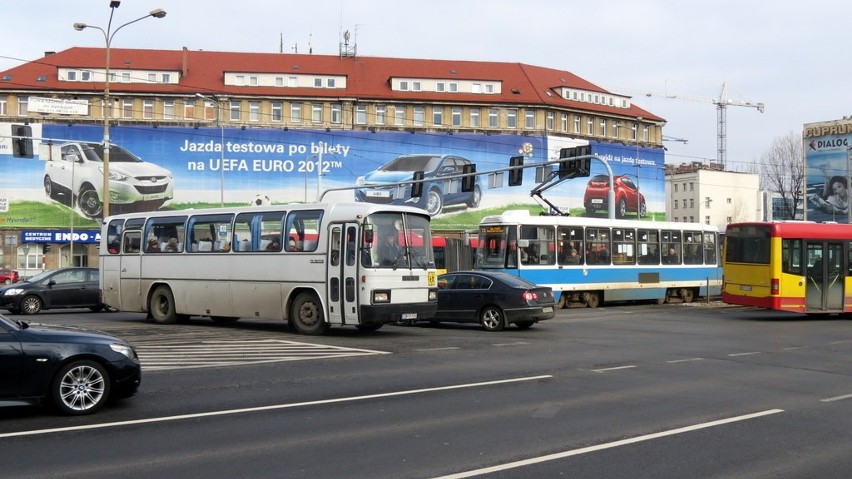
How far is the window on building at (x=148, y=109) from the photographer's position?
76.2 metres

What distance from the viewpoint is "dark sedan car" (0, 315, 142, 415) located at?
27.8 feet

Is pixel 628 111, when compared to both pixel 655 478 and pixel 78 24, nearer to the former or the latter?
pixel 78 24

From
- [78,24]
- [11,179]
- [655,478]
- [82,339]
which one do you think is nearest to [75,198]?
[11,179]

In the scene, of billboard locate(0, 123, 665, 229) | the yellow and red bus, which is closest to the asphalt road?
the yellow and red bus

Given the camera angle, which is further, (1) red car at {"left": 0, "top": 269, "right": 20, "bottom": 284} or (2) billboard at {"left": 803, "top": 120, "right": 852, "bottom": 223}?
(2) billboard at {"left": 803, "top": 120, "right": 852, "bottom": 223}

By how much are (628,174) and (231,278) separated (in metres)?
64.2

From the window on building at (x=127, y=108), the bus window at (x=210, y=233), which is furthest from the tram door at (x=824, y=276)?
the window on building at (x=127, y=108)

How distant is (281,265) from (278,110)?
63.0 meters

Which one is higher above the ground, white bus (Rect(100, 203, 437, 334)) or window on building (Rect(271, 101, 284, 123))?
window on building (Rect(271, 101, 284, 123))

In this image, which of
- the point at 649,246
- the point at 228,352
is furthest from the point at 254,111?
the point at 228,352

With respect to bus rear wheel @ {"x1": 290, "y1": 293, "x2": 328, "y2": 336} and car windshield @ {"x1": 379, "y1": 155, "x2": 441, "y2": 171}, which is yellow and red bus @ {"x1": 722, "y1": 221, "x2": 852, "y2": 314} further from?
car windshield @ {"x1": 379, "y1": 155, "x2": 441, "y2": 171}

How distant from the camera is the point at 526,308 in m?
20.2

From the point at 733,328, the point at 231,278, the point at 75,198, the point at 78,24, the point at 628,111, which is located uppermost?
the point at 628,111

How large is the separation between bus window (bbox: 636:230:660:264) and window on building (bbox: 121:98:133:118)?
183 feet
